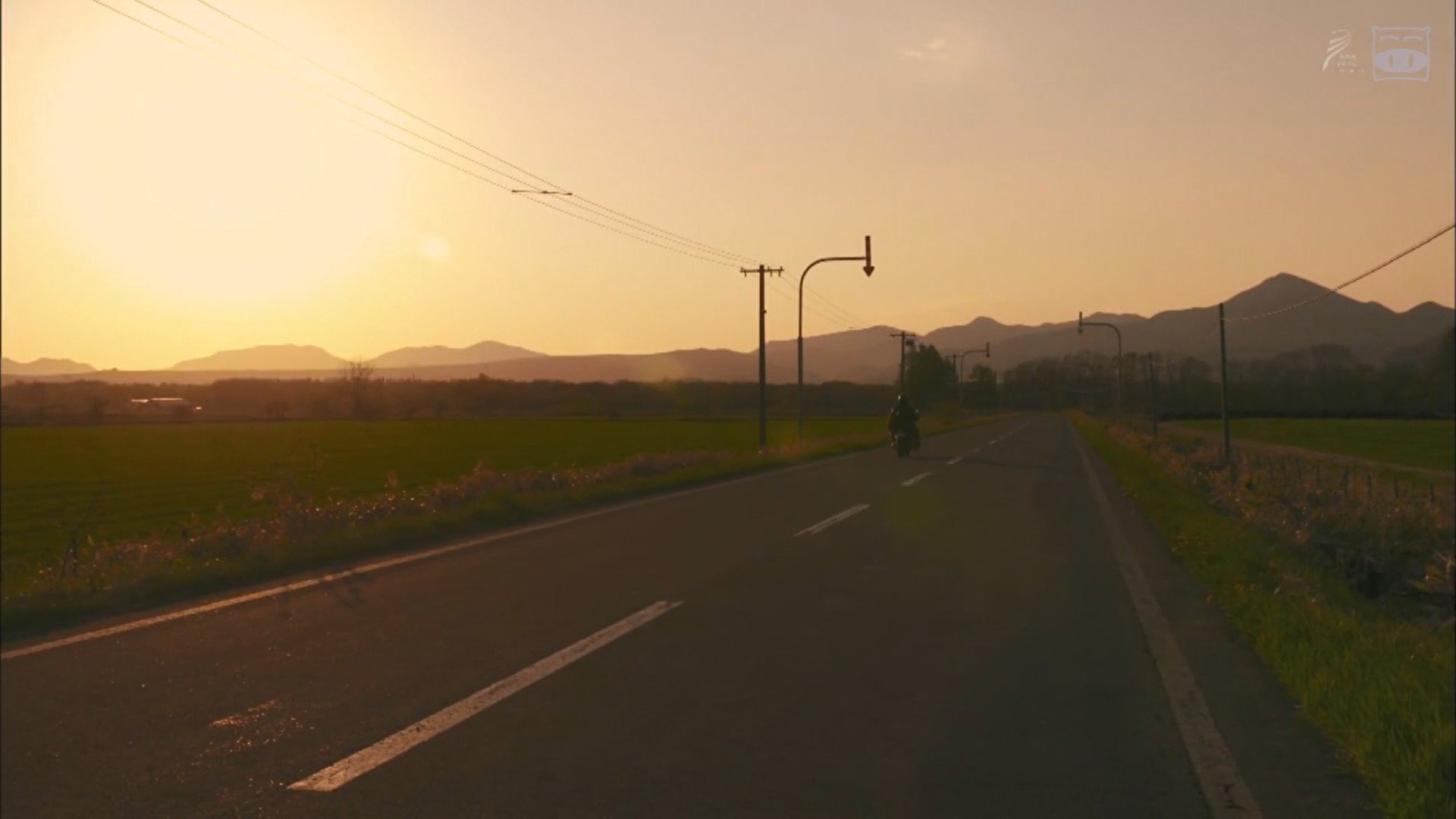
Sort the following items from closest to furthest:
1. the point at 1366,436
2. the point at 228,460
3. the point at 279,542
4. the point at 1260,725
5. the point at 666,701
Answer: the point at 1260,725, the point at 666,701, the point at 279,542, the point at 228,460, the point at 1366,436

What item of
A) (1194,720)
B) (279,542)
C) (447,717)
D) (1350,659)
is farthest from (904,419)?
(447,717)

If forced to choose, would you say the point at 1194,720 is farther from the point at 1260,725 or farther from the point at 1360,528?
the point at 1360,528

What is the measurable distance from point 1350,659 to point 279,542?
1123 cm

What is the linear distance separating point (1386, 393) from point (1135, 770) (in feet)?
457

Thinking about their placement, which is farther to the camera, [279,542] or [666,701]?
[279,542]

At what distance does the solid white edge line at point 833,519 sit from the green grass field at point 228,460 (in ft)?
24.6

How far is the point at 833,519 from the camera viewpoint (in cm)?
1653

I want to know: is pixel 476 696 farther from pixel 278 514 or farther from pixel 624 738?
pixel 278 514

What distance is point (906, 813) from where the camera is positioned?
15.2ft

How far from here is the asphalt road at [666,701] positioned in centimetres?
486

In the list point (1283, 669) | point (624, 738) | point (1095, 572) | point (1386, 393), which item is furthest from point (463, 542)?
point (1386, 393)

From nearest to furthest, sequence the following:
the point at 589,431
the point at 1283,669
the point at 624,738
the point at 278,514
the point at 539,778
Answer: the point at 539,778 → the point at 624,738 → the point at 1283,669 → the point at 278,514 → the point at 589,431

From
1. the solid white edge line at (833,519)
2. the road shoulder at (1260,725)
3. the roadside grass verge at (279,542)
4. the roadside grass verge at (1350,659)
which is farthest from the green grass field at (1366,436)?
the road shoulder at (1260,725)

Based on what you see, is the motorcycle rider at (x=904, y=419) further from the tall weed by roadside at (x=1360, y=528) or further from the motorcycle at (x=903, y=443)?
the tall weed by roadside at (x=1360, y=528)
